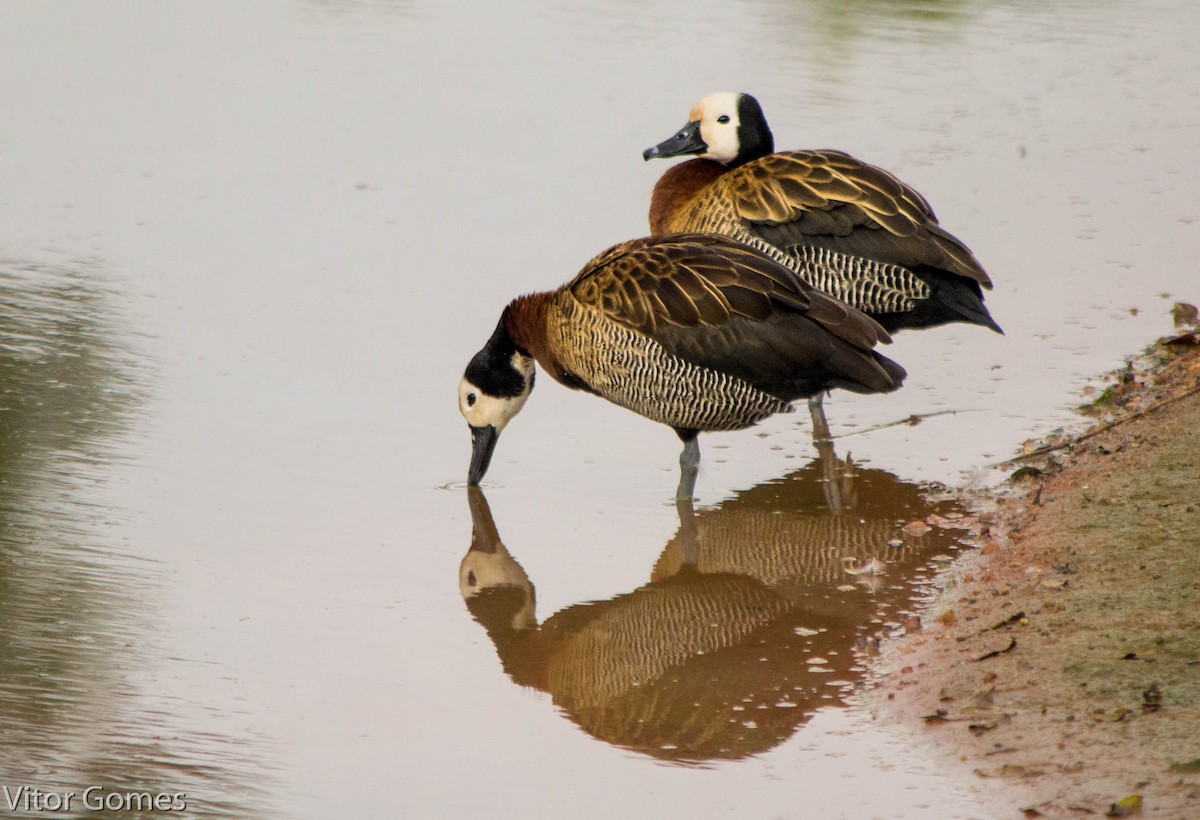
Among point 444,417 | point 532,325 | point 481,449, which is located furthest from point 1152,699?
point 444,417

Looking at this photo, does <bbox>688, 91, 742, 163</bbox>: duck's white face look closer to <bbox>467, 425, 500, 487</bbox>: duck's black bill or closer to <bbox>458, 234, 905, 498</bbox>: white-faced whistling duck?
<bbox>458, 234, 905, 498</bbox>: white-faced whistling duck

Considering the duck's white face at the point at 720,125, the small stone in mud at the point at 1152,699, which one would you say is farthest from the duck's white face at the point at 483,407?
the small stone in mud at the point at 1152,699

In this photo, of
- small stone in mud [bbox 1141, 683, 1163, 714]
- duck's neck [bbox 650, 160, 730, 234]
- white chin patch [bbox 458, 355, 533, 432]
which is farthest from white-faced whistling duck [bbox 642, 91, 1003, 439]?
small stone in mud [bbox 1141, 683, 1163, 714]

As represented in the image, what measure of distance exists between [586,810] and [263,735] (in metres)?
1.06

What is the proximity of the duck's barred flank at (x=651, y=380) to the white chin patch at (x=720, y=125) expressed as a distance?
2272 millimetres

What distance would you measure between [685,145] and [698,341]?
256 cm

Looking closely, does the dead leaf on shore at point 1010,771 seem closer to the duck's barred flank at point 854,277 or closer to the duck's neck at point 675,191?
the duck's barred flank at point 854,277

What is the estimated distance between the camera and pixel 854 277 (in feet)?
25.2

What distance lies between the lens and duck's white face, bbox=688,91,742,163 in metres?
8.89

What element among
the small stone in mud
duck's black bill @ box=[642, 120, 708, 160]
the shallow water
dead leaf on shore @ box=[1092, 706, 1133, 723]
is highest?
the small stone in mud

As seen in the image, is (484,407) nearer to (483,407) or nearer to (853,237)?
(483,407)

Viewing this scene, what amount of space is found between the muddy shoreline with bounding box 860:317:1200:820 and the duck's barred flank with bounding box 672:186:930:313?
3.68 ft

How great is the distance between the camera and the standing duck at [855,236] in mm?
7633

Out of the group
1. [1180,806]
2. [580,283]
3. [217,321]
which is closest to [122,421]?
[217,321]
